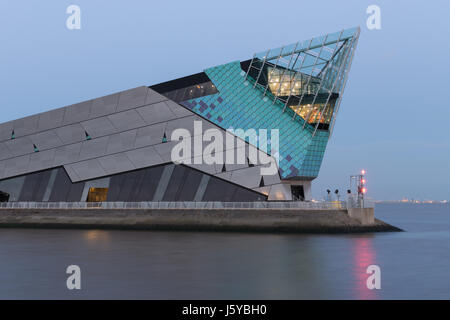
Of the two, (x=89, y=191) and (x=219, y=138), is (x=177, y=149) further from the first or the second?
(x=89, y=191)

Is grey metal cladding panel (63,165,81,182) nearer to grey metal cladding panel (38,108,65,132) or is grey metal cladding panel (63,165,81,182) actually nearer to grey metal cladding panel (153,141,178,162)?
grey metal cladding panel (38,108,65,132)

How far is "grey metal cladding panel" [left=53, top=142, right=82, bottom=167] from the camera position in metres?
61.7

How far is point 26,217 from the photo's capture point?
188 ft

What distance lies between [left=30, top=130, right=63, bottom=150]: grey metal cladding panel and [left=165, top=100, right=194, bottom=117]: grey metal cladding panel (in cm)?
1536

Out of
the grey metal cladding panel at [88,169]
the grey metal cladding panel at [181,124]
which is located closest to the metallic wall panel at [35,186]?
the grey metal cladding panel at [88,169]

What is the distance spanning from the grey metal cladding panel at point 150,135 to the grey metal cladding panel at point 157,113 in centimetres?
68

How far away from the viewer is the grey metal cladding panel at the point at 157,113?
2293 inches

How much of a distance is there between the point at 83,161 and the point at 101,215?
32.7 feet

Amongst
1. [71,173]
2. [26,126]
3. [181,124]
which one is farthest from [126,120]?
[26,126]

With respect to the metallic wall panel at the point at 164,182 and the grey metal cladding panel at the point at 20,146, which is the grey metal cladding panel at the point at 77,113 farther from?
the metallic wall panel at the point at 164,182

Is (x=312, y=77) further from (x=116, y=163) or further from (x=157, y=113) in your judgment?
(x=116, y=163)

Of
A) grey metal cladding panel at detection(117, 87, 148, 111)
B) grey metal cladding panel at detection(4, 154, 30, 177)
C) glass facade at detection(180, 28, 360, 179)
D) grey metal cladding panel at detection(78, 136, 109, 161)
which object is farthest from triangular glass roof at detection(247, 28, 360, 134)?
grey metal cladding panel at detection(4, 154, 30, 177)
